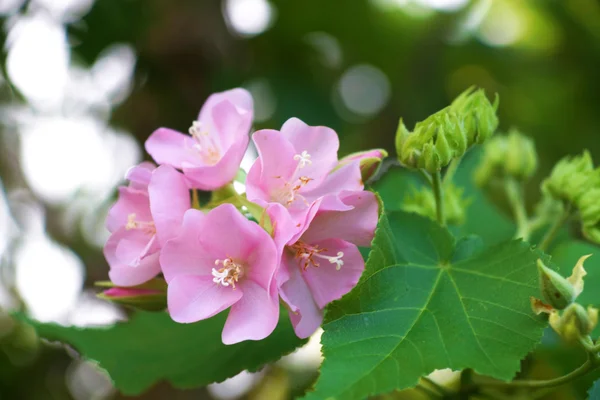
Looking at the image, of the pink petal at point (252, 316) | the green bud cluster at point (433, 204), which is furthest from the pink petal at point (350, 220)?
the green bud cluster at point (433, 204)

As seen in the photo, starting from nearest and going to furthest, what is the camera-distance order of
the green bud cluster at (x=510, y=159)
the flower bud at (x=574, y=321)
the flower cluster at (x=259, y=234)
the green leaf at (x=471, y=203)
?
the flower bud at (x=574, y=321) → the flower cluster at (x=259, y=234) → the green bud cluster at (x=510, y=159) → the green leaf at (x=471, y=203)

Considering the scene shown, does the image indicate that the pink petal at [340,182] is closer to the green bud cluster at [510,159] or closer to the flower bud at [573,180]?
the flower bud at [573,180]

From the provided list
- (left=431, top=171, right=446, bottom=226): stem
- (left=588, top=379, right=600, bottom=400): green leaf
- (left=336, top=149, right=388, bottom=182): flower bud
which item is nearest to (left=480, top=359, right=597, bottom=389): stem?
(left=588, top=379, right=600, bottom=400): green leaf

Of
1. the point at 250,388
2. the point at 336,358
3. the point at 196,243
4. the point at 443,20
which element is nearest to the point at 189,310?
the point at 196,243

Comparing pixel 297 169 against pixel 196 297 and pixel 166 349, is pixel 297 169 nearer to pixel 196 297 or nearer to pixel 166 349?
pixel 196 297

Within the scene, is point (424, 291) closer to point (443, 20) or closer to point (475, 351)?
point (475, 351)

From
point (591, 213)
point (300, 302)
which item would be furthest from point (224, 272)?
point (591, 213)
